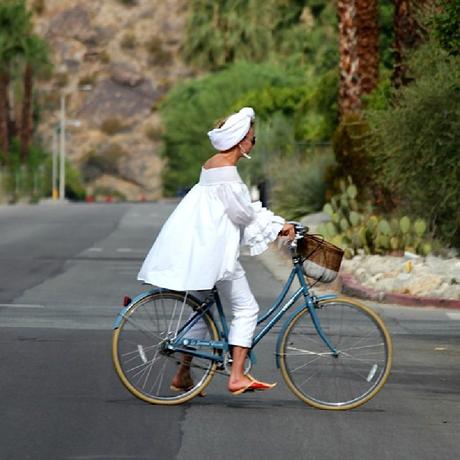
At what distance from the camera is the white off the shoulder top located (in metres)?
9.62

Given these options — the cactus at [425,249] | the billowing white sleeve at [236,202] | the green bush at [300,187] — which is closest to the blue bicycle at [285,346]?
the billowing white sleeve at [236,202]

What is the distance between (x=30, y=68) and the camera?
9812cm

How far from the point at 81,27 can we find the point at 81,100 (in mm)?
11040

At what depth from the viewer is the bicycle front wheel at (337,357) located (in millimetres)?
9805

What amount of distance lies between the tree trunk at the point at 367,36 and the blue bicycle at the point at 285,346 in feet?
80.0

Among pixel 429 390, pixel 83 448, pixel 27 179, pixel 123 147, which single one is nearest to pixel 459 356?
pixel 429 390

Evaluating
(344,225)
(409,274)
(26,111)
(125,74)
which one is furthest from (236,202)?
(125,74)

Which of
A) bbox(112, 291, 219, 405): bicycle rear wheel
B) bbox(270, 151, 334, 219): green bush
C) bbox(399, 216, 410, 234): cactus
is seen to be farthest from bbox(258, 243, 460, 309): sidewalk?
bbox(270, 151, 334, 219): green bush

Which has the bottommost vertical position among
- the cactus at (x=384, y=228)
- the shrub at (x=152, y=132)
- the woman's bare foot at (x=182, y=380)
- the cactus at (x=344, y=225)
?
the shrub at (x=152, y=132)

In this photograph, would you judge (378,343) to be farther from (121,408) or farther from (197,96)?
(197,96)

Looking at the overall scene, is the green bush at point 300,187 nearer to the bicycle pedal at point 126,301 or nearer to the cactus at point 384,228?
the cactus at point 384,228

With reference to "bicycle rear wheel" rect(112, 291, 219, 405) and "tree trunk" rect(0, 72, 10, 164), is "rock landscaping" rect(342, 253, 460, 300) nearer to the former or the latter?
"bicycle rear wheel" rect(112, 291, 219, 405)

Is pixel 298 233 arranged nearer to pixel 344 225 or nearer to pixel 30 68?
pixel 344 225

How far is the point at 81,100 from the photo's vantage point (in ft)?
541
